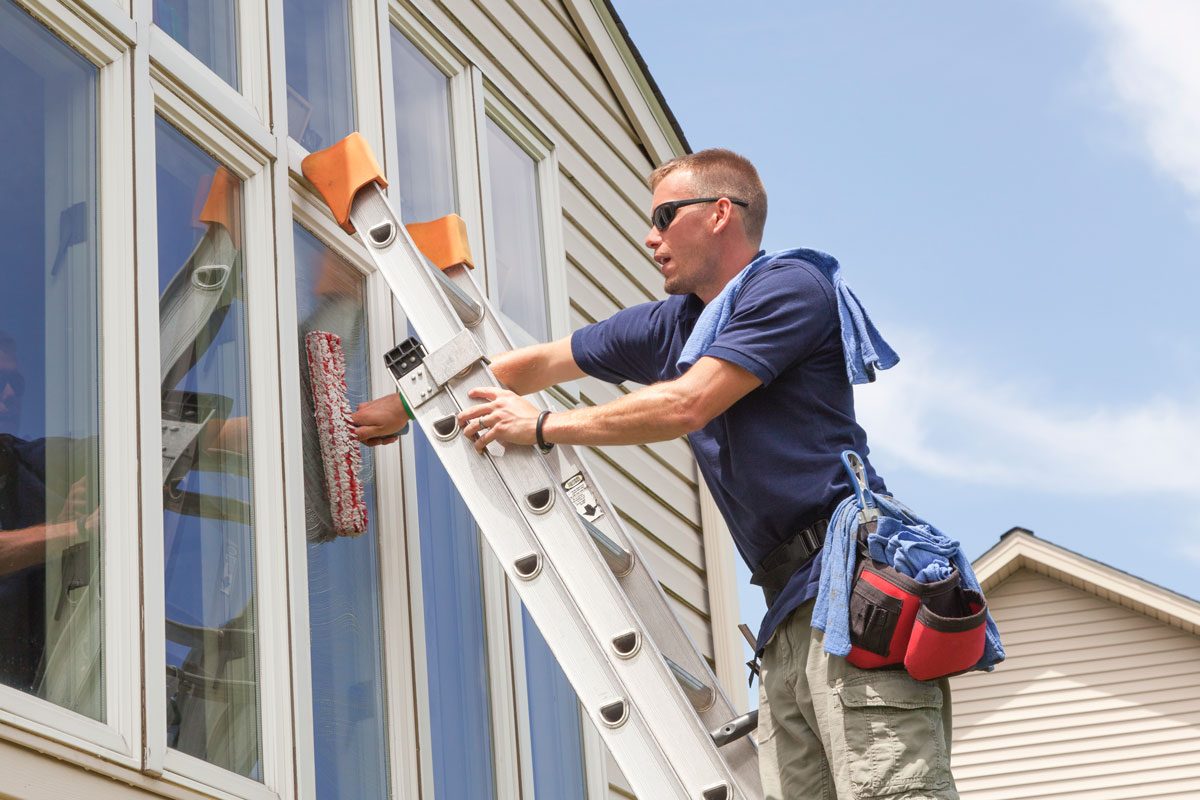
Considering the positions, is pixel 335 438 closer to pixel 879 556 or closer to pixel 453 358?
pixel 453 358

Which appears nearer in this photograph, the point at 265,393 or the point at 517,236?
the point at 265,393

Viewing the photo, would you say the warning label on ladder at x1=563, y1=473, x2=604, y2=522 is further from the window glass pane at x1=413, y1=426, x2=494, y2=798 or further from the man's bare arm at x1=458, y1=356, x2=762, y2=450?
the window glass pane at x1=413, y1=426, x2=494, y2=798

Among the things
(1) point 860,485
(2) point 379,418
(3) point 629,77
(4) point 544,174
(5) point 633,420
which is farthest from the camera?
(3) point 629,77

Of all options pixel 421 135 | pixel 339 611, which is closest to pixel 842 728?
pixel 339 611

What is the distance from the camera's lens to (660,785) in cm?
307

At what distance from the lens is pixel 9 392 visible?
2.71 metres

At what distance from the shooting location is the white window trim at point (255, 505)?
2.82 meters

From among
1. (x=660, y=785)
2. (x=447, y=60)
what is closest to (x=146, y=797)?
(x=660, y=785)

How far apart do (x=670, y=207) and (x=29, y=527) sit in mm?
1736

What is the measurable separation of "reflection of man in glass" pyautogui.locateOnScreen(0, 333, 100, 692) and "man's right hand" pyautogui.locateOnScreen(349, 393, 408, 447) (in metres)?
0.99

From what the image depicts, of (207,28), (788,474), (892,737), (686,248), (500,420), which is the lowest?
(892,737)

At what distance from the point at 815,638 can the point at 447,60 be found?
8.53 ft

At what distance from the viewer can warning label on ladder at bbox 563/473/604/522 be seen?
12.2 feet

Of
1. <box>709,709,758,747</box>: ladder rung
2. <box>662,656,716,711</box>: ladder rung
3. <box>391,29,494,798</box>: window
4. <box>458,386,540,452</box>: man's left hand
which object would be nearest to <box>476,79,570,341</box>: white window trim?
<box>391,29,494,798</box>: window
